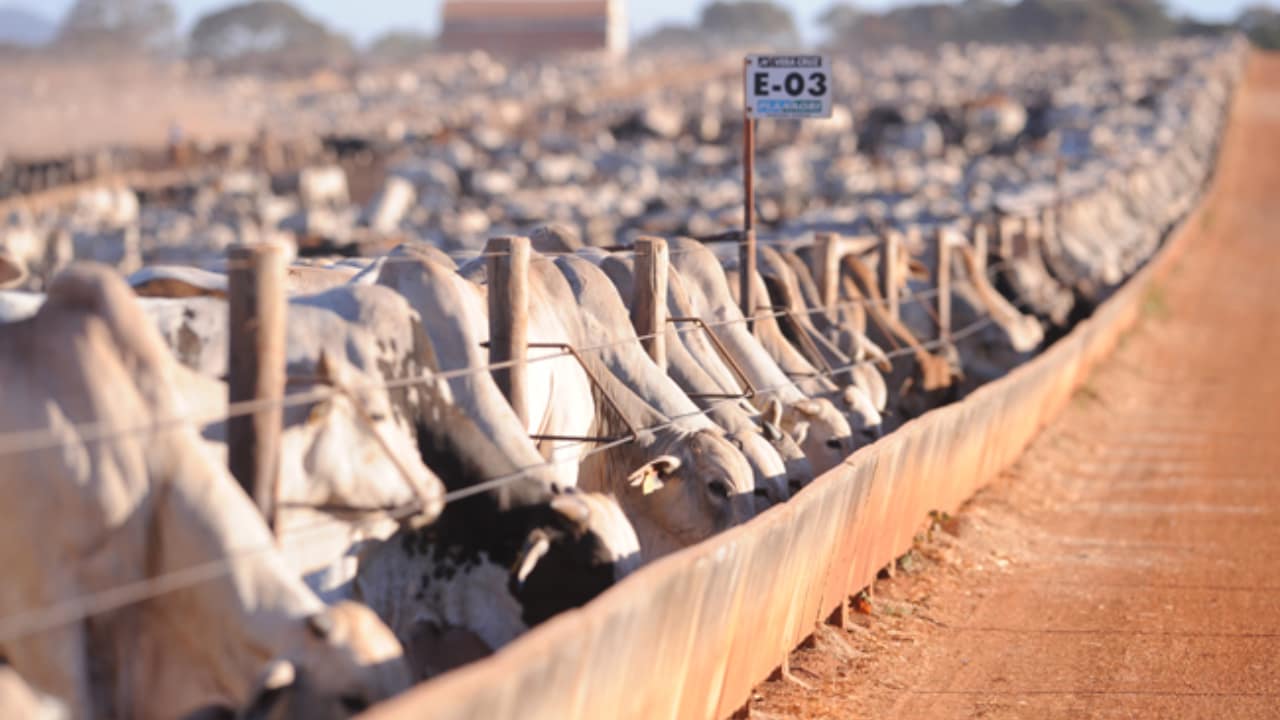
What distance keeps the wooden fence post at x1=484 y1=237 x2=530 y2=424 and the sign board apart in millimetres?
3677

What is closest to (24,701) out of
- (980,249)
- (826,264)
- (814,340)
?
(814,340)

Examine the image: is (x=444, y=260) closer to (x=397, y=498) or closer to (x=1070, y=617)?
(x=397, y=498)

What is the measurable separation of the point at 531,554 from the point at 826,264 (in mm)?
8018

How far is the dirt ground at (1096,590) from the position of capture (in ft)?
29.3

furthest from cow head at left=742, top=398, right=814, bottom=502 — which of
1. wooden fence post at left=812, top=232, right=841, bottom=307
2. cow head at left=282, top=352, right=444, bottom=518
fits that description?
wooden fence post at left=812, top=232, right=841, bottom=307

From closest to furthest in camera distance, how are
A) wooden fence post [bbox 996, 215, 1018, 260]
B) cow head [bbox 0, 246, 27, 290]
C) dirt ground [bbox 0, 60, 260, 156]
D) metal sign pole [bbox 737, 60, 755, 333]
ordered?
metal sign pole [bbox 737, 60, 755, 333], cow head [bbox 0, 246, 27, 290], wooden fence post [bbox 996, 215, 1018, 260], dirt ground [bbox 0, 60, 260, 156]

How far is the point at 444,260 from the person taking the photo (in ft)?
32.2

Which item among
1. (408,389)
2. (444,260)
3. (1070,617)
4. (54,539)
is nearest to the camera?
(54,539)

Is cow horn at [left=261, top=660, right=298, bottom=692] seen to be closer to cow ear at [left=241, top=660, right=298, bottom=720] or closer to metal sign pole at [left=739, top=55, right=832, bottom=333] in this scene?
cow ear at [left=241, top=660, right=298, bottom=720]

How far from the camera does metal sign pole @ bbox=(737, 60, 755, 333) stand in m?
12.3

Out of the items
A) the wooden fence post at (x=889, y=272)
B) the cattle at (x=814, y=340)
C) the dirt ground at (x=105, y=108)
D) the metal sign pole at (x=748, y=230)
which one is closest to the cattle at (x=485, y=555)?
the metal sign pole at (x=748, y=230)

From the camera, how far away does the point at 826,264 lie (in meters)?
15.2

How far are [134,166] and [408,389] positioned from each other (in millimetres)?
60417

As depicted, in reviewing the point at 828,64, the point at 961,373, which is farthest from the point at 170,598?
the point at 961,373
